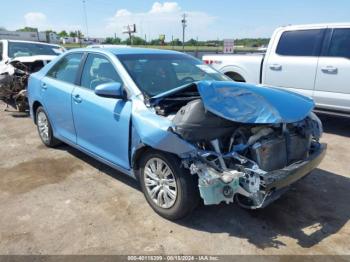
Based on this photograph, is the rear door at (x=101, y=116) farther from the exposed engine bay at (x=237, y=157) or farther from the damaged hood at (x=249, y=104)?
the exposed engine bay at (x=237, y=157)

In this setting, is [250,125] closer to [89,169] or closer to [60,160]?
[89,169]

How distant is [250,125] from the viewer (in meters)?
3.00

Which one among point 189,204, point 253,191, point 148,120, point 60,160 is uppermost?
point 148,120

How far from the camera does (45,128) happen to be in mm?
5367

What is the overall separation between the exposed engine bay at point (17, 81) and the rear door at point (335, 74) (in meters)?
6.53

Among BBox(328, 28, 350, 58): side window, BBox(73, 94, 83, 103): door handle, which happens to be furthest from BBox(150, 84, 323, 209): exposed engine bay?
BBox(328, 28, 350, 58): side window

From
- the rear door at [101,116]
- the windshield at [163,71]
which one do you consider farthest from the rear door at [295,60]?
the rear door at [101,116]

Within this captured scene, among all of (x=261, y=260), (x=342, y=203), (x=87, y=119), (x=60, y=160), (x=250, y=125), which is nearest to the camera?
(x=261, y=260)

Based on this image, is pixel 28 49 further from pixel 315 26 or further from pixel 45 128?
pixel 315 26

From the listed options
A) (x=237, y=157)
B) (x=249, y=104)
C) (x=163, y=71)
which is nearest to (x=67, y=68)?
(x=163, y=71)

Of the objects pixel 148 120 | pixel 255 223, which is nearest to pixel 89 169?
pixel 148 120

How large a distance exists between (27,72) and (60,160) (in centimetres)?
415

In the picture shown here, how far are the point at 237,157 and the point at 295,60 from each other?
4513 mm

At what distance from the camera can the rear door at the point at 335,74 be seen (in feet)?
19.4
